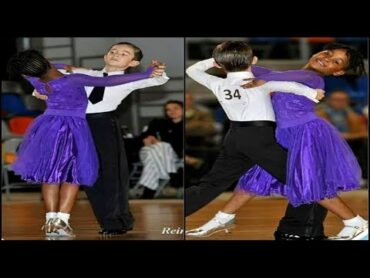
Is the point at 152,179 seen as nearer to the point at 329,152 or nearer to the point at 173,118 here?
the point at 173,118

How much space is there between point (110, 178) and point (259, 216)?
1.96ft

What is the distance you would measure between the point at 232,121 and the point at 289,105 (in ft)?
0.76

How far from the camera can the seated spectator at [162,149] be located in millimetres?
3389

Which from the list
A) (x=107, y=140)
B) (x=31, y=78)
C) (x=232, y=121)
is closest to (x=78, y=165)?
(x=107, y=140)

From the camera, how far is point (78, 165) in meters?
3.35

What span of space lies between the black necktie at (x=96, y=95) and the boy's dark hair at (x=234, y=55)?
18.2 inches

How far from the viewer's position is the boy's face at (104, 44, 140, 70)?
3.36 m

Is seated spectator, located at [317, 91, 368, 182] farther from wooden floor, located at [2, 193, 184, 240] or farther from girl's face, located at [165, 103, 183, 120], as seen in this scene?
wooden floor, located at [2, 193, 184, 240]

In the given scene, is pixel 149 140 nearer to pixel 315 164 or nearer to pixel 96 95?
pixel 96 95

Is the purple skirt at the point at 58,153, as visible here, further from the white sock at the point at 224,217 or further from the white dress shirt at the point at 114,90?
the white sock at the point at 224,217

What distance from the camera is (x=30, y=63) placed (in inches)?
132

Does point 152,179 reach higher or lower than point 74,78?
lower
